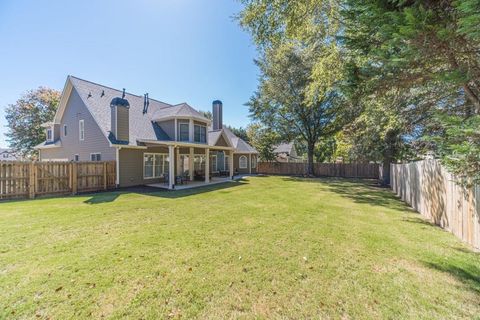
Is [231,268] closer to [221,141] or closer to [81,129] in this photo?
[81,129]

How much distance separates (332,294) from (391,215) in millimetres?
5903

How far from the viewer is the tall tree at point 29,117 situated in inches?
1037

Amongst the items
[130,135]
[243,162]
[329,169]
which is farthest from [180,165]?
[329,169]

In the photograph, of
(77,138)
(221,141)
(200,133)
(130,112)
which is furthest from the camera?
(221,141)

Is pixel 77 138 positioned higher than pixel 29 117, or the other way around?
pixel 29 117

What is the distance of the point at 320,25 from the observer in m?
8.75

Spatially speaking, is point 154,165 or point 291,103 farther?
point 291,103

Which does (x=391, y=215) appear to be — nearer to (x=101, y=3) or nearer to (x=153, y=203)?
(x=153, y=203)

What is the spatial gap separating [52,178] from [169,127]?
7.27m

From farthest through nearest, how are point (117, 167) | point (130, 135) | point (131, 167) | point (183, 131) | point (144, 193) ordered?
point (183, 131), point (130, 135), point (131, 167), point (117, 167), point (144, 193)

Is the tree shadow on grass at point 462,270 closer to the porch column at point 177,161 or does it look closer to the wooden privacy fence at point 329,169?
the porch column at point 177,161

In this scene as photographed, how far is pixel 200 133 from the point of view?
16094mm

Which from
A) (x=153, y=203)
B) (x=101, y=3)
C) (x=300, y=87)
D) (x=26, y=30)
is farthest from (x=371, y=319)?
(x=300, y=87)

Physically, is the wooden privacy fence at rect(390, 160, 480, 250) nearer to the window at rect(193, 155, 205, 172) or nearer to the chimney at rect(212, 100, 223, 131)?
the window at rect(193, 155, 205, 172)
